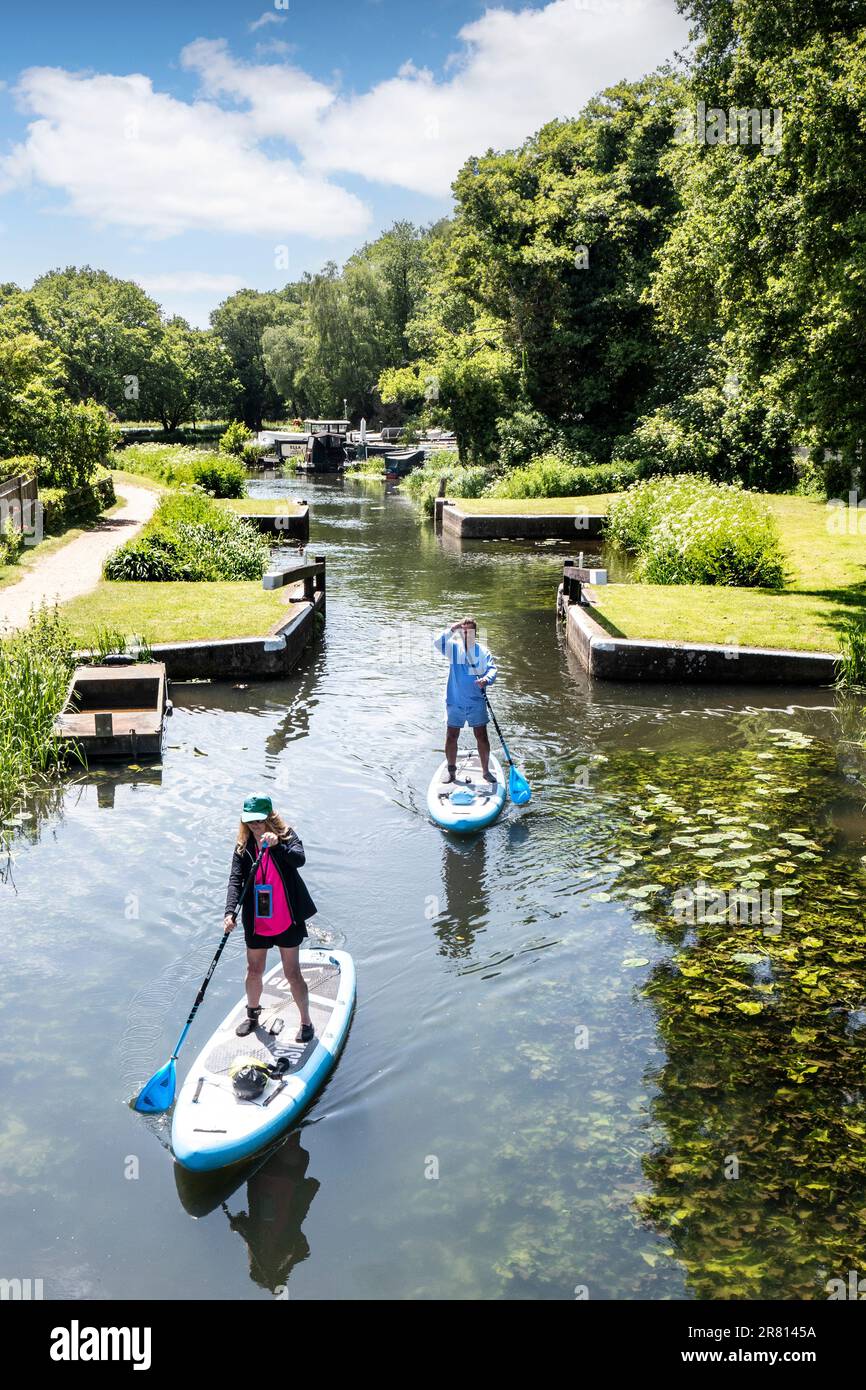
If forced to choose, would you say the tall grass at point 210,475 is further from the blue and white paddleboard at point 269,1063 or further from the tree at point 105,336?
the blue and white paddleboard at point 269,1063

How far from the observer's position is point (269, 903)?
23.2ft

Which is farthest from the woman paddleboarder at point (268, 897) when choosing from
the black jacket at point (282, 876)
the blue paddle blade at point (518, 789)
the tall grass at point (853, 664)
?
the tall grass at point (853, 664)

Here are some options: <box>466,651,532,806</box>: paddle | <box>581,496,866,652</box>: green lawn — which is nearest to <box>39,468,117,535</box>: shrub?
<box>581,496,866,652</box>: green lawn

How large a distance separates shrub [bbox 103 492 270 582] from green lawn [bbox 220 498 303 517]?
259 inches

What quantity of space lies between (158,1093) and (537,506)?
30101mm

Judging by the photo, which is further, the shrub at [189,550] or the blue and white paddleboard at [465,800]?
the shrub at [189,550]

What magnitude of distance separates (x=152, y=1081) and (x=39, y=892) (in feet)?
12.1

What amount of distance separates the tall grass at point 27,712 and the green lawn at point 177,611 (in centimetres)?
168

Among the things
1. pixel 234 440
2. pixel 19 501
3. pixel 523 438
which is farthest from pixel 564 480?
pixel 234 440

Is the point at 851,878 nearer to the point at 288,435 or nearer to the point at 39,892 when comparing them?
the point at 39,892

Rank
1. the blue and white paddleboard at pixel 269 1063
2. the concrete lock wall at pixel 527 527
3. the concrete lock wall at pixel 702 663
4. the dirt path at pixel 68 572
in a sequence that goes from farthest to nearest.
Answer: the concrete lock wall at pixel 527 527 → the dirt path at pixel 68 572 → the concrete lock wall at pixel 702 663 → the blue and white paddleboard at pixel 269 1063

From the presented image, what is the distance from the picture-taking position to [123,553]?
68.9ft

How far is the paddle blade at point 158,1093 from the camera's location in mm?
6523
